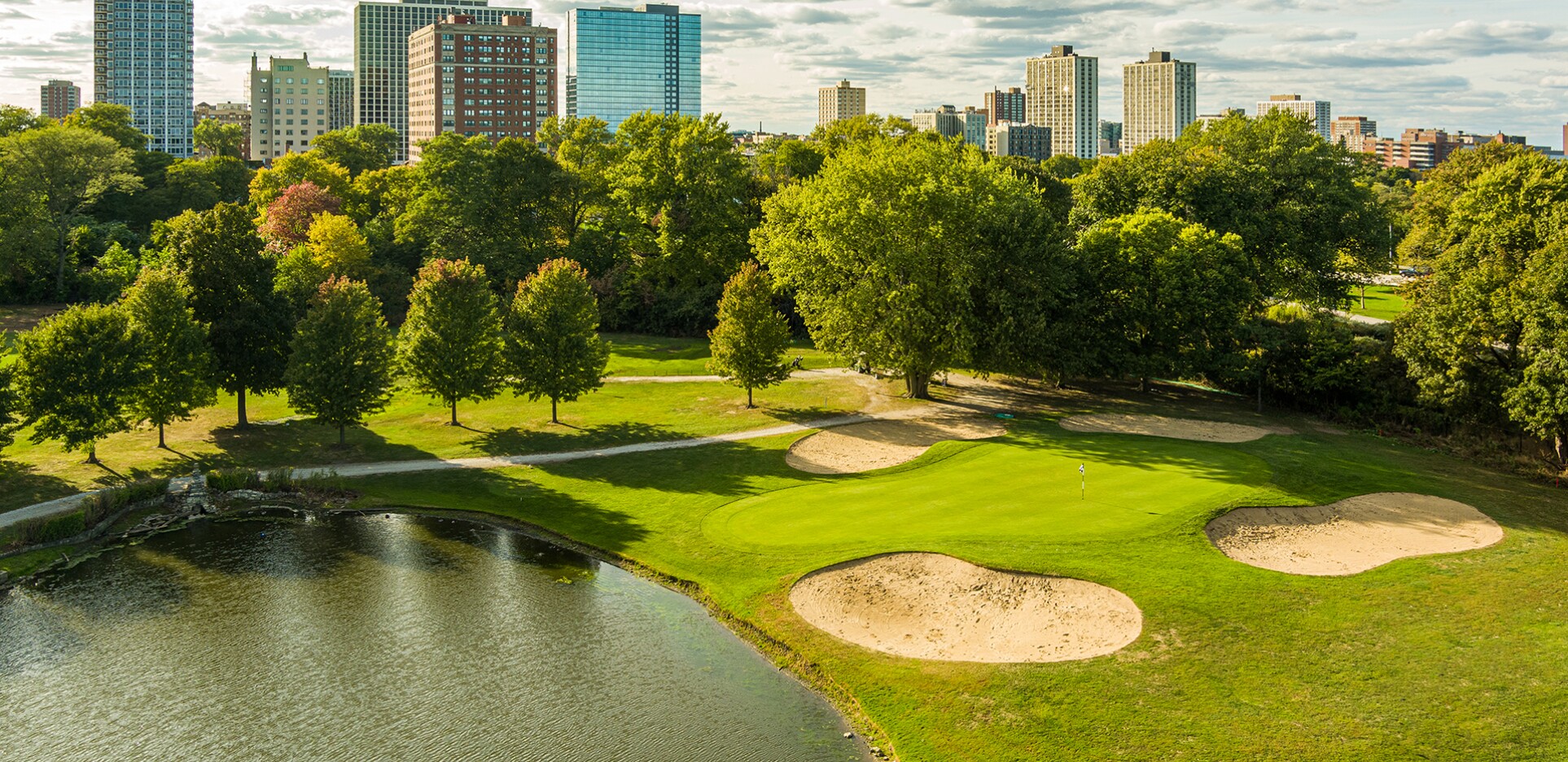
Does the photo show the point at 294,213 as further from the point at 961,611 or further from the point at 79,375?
the point at 961,611

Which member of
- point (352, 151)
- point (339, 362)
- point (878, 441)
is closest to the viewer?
point (339, 362)

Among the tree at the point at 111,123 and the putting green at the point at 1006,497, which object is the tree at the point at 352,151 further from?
the putting green at the point at 1006,497

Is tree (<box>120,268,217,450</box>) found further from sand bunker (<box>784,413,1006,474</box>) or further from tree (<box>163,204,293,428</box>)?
sand bunker (<box>784,413,1006,474</box>)

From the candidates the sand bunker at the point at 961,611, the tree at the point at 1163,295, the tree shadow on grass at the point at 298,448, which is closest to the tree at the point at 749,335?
the tree shadow on grass at the point at 298,448

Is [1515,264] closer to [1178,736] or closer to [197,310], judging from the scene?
[1178,736]

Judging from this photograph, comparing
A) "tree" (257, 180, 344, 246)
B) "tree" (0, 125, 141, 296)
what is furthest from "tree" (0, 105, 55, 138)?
"tree" (257, 180, 344, 246)

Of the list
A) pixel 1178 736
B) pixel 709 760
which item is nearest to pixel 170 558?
pixel 709 760

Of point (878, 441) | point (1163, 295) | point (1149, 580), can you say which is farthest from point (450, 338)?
point (1163, 295)
